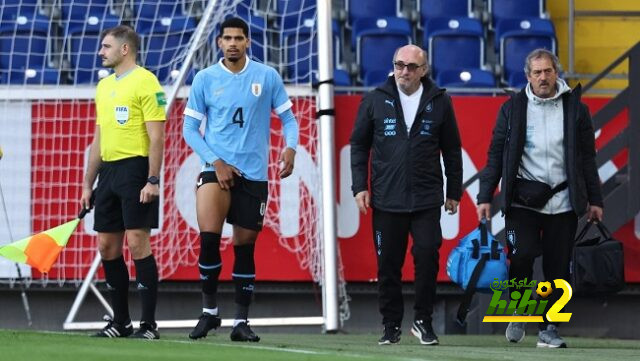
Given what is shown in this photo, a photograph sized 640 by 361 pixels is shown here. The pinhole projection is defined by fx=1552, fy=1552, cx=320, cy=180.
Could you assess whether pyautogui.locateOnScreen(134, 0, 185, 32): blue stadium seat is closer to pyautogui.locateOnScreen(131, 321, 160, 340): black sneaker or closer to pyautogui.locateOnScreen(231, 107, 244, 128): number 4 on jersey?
pyautogui.locateOnScreen(231, 107, 244, 128): number 4 on jersey

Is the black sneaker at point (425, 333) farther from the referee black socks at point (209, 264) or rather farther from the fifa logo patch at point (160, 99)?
the fifa logo patch at point (160, 99)

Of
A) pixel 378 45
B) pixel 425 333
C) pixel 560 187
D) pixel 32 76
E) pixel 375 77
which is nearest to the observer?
pixel 425 333

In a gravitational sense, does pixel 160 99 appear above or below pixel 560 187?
above

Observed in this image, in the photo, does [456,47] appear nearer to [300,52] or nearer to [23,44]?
[300,52]

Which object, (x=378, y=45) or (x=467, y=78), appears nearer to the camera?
(x=467, y=78)

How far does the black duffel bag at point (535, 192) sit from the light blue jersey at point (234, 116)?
1.44 m

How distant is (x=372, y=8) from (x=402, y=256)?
5.45m

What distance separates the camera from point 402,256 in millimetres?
9469

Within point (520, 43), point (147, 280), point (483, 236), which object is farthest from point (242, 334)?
point (520, 43)

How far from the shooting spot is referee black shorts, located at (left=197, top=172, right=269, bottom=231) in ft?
29.8

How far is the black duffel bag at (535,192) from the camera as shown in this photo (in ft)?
30.9

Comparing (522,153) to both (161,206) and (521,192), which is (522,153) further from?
(161,206)

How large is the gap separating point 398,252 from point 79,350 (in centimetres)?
268

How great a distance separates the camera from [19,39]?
13.3 m
